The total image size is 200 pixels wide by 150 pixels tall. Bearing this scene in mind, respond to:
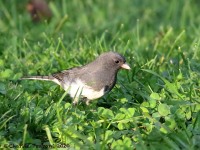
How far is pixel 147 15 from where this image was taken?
854 centimetres

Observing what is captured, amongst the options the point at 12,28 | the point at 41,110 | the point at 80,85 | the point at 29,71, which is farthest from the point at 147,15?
the point at 41,110

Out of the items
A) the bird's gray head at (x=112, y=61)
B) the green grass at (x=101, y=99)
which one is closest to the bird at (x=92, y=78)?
the bird's gray head at (x=112, y=61)

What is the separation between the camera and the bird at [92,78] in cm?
491

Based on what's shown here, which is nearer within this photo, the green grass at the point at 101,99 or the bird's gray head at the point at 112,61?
the green grass at the point at 101,99

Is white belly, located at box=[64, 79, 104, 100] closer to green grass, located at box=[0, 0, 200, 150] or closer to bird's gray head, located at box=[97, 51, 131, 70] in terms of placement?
green grass, located at box=[0, 0, 200, 150]

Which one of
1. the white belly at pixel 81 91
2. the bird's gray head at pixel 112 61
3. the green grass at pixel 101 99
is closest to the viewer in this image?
the green grass at pixel 101 99

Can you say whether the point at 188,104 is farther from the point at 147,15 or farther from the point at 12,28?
the point at 147,15

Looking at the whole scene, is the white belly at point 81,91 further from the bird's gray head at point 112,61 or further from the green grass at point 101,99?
the bird's gray head at point 112,61

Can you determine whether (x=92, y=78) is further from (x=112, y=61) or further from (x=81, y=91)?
(x=112, y=61)

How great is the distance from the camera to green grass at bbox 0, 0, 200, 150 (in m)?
4.21

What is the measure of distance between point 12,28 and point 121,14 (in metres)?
1.68

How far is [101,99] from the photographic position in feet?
17.0

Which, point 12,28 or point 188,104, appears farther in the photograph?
point 12,28

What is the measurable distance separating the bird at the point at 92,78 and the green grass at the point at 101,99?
0.11m
